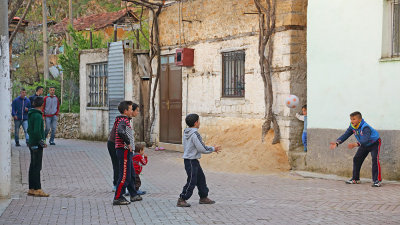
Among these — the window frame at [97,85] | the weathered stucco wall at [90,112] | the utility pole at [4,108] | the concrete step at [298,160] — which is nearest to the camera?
the utility pole at [4,108]

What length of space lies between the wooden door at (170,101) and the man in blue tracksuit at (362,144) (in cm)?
704

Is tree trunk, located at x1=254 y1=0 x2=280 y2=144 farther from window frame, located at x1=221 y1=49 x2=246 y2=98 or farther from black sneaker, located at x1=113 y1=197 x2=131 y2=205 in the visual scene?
black sneaker, located at x1=113 y1=197 x2=131 y2=205

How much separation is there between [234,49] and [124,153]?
6.29m

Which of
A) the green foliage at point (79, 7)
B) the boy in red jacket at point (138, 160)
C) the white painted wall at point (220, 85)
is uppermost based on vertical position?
the green foliage at point (79, 7)

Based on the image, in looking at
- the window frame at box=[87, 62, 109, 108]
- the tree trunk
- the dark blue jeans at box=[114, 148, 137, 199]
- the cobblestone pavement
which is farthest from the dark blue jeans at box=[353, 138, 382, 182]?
the window frame at box=[87, 62, 109, 108]

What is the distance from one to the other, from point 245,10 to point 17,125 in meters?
7.65

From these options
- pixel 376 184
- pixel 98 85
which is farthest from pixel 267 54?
pixel 98 85

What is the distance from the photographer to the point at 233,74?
14219 mm

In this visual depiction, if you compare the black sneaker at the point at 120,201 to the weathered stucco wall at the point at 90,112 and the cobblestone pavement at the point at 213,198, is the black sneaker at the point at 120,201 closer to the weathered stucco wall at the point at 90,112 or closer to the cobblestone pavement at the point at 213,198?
the cobblestone pavement at the point at 213,198

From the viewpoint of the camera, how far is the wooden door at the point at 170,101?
16.5 meters

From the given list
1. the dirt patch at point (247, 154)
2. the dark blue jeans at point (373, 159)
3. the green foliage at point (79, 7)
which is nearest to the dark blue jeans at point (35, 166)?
the dirt patch at point (247, 154)

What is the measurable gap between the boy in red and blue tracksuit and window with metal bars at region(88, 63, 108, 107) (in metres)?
11.9

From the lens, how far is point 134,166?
9047 millimetres

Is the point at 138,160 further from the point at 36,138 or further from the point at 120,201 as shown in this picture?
the point at 36,138
